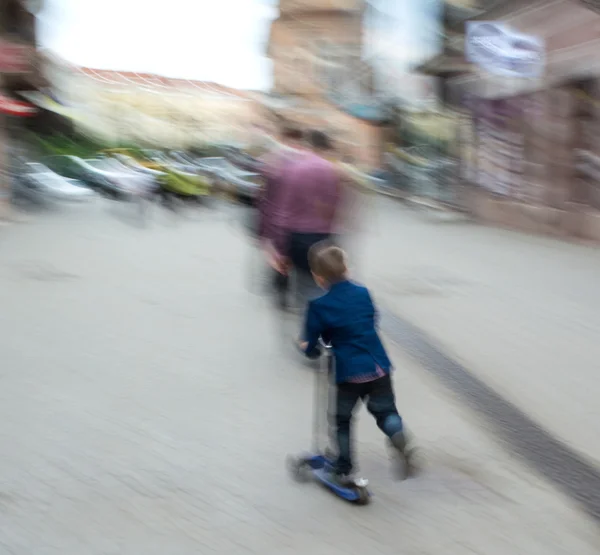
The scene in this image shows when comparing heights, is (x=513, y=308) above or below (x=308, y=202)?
below

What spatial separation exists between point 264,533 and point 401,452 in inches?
28.3

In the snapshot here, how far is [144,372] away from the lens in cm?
621

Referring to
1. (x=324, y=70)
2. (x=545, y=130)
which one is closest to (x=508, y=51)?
(x=545, y=130)

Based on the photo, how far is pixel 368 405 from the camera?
154 inches

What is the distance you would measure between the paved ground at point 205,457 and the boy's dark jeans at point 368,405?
0.26 metres

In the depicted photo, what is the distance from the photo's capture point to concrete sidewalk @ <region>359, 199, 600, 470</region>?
5770 mm

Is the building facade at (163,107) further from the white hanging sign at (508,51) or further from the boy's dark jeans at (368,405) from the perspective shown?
the boy's dark jeans at (368,405)

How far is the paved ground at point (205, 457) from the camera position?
11.6ft

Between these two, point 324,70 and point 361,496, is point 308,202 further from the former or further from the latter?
point 324,70

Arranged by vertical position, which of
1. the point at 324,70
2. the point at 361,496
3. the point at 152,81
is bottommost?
the point at 361,496

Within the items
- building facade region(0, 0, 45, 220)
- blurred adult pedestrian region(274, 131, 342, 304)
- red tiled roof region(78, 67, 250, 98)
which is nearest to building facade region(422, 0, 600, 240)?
blurred adult pedestrian region(274, 131, 342, 304)

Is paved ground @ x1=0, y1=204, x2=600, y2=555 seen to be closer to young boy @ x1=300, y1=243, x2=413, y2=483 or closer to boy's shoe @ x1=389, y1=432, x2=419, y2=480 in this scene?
boy's shoe @ x1=389, y1=432, x2=419, y2=480

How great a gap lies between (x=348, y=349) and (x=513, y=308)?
5.47 meters

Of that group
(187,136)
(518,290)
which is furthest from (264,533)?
(187,136)
